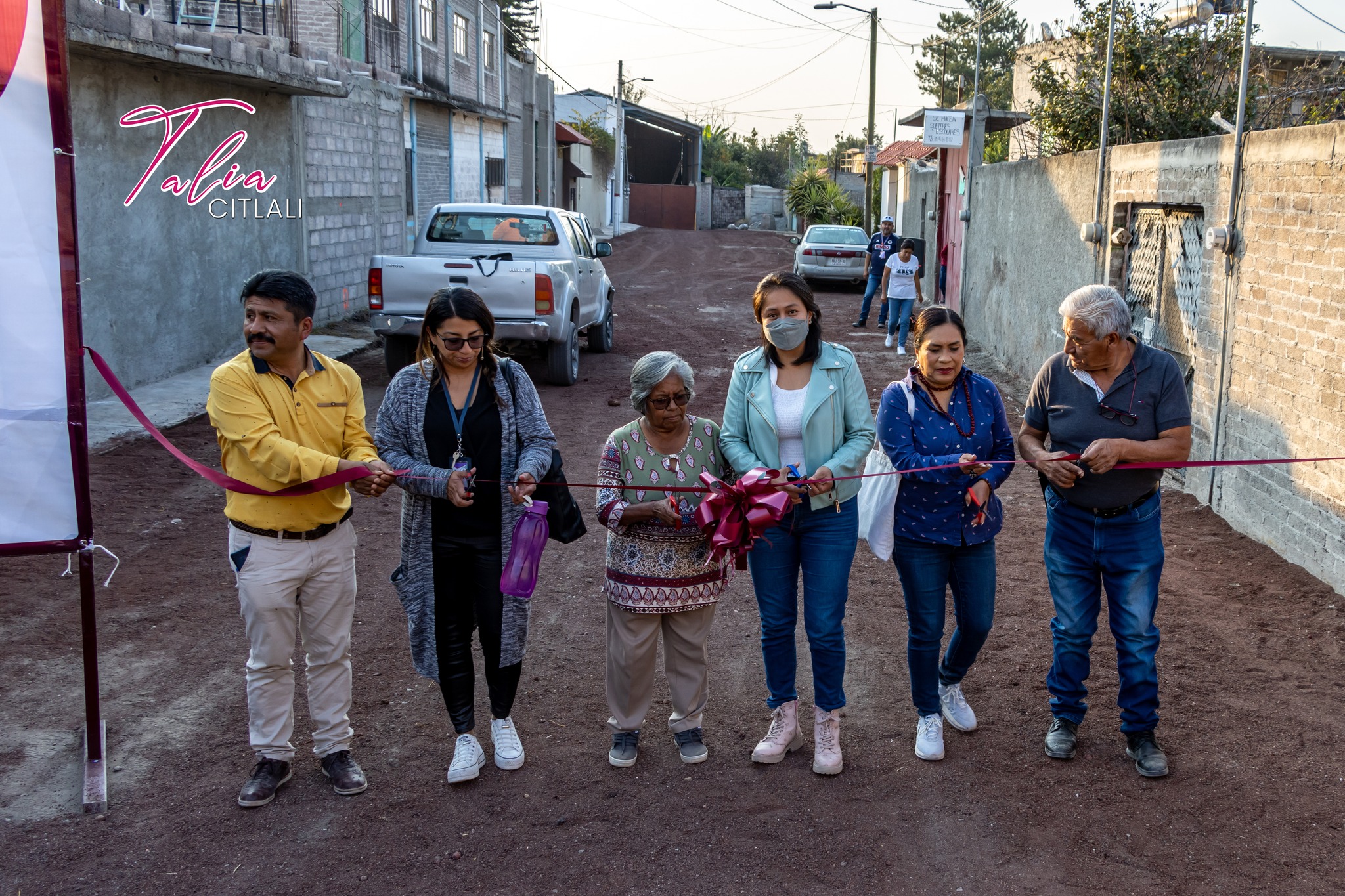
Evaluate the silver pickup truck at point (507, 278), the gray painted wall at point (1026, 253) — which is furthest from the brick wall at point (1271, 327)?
the silver pickup truck at point (507, 278)

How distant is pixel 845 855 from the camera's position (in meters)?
3.68

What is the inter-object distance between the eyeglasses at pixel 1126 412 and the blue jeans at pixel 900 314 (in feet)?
38.9

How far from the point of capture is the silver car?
24.6 m

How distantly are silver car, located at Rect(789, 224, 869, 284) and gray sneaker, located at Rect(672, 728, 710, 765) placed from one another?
69.4 ft

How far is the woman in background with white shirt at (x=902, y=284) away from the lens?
49.8ft

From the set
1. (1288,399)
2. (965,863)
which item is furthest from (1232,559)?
(965,863)

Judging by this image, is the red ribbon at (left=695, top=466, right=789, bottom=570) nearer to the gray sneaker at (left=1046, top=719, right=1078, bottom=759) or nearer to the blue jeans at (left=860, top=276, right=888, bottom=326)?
the gray sneaker at (left=1046, top=719, right=1078, bottom=759)

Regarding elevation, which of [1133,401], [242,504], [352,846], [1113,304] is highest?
[1113,304]

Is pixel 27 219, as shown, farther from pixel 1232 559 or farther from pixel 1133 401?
pixel 1232 559

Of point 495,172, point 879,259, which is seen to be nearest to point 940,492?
point 879,259

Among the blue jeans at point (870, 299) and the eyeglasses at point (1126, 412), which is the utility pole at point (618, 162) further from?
the eyeglasses at point (1126, 412)

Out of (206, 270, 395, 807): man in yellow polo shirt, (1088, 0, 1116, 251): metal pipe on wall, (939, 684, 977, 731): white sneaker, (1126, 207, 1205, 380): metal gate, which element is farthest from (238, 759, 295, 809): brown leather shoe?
(1088, 0, 1116, 251): metal pipe on wall

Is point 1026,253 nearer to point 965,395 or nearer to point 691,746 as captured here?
point 965,395

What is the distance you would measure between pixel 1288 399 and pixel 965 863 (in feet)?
14.0
